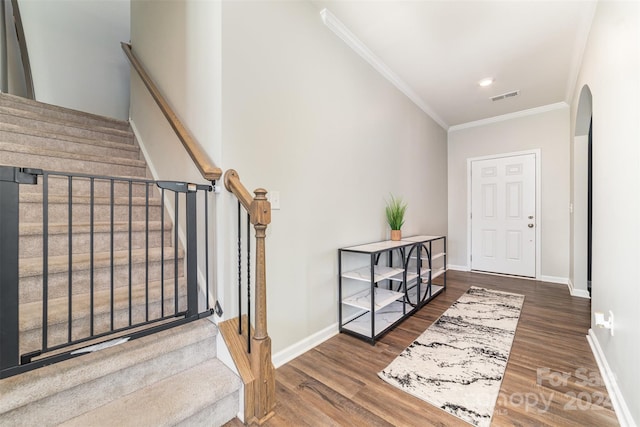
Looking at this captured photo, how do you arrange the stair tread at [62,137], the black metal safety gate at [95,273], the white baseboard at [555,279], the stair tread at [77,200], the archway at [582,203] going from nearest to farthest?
the black metal safety gate at [95,273]
the stair tread at [77,200]
the stair tread at [62,137]
the archway at [582,203]
the white baseboard at [555,279]

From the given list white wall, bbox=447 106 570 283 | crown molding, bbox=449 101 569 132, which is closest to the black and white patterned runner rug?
white wall, bbox=447 106 570 283

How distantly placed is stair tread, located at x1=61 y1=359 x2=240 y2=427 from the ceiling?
2660mm

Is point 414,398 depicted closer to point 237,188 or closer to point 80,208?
point 237,188

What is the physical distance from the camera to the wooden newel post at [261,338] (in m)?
1.38

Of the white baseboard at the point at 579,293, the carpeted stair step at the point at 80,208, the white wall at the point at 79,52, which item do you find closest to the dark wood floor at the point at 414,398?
the white baseboard at the point at 579,293

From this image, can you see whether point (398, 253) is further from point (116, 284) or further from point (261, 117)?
point (116, 284)

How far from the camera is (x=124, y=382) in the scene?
4.09 ft

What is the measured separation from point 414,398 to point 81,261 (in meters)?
2.02

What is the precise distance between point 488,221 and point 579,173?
4.74 feet

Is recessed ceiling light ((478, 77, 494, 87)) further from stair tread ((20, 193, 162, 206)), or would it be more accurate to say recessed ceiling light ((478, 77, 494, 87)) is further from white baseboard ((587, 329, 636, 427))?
stair tread ((20, 193, 162, 206))

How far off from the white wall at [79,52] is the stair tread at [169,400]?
405 centimetres

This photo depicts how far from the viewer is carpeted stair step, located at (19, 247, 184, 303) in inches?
54.4

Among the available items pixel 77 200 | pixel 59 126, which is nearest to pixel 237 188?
pixel 77 200

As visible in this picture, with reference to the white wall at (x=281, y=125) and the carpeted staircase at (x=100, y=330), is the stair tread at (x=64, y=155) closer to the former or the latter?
the carpeted staircase at (x=100, y=330)
